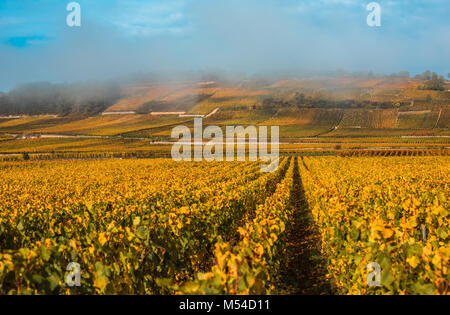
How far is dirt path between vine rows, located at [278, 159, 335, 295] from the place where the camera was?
780cm

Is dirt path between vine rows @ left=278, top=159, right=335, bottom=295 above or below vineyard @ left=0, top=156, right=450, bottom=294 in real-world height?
below

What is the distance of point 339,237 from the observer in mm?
7680

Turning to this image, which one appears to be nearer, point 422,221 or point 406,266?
point 406,266

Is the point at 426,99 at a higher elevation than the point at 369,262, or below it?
higher

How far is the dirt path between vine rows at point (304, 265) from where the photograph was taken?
7.80m

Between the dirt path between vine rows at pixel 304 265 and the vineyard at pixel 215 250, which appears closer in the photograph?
the vineyard at pixel 215 250

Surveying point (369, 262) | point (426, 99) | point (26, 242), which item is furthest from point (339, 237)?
point (426, 99)

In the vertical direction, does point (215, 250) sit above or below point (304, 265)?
above

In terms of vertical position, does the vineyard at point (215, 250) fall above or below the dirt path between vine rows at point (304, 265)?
above

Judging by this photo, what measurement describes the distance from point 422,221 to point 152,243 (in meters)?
7.53

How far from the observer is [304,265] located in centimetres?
916

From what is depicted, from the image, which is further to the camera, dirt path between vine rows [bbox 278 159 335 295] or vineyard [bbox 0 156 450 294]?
dirt path between vine rows [bbox 278 159 335 295]
